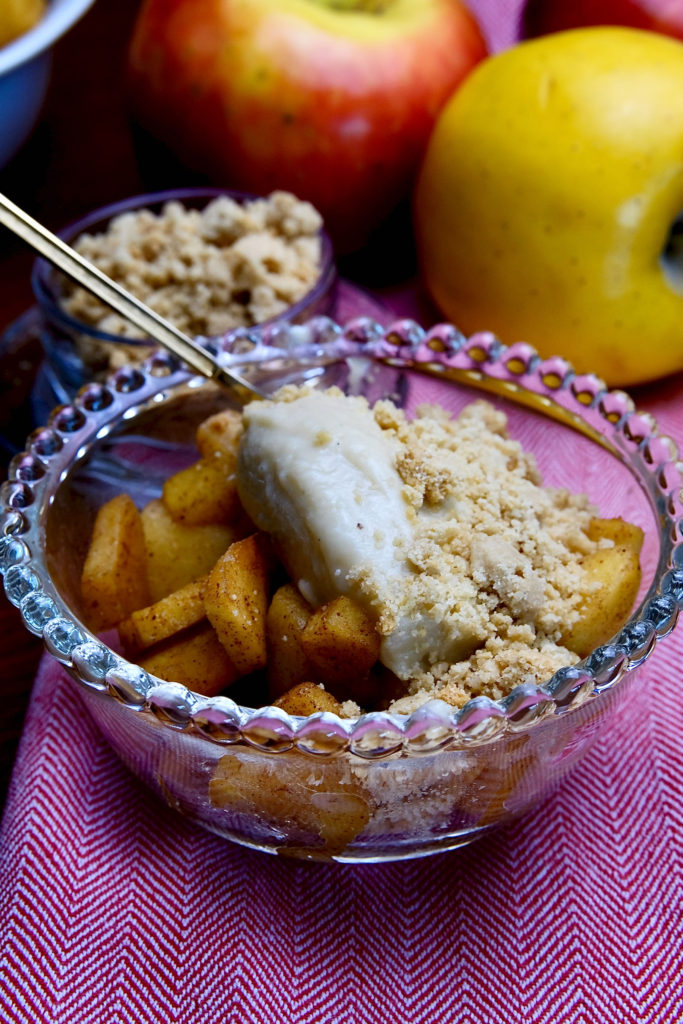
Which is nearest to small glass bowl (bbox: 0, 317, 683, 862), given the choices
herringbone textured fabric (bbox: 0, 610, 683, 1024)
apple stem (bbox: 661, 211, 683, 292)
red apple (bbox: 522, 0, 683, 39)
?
herringbone textured fabric (bbox: 0, 610, 683, 1024)

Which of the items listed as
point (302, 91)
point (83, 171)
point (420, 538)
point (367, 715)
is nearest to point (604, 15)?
point (302, 91)

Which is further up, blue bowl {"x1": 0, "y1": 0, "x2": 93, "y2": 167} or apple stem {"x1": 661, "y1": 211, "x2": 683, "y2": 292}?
blue bowl {"x1": 0, "y1": 0, "x2": 93, "y2": 167}

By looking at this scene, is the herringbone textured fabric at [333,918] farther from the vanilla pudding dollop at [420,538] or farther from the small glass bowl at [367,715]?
the vanilla pudding dollop at [420,538]

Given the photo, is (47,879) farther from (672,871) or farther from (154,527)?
(672,871)

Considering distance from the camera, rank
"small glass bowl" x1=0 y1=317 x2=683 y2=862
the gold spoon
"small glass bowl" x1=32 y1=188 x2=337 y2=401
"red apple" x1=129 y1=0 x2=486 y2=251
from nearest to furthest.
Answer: "small glass bowl" x1=0 y1=317 x2=683 y2=862
the gold spoon
"small glass bowl" x1=32 y1=188 x2=337 y2=401
"red apple" x1=129 y1=0 x2=486 y2=251

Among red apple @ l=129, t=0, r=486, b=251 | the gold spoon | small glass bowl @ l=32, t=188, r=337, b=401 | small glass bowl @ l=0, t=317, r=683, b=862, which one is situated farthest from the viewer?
red apple @ l=129, t=0, r=486, b=251

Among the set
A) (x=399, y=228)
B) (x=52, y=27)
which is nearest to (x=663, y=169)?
(x=399, y=228)

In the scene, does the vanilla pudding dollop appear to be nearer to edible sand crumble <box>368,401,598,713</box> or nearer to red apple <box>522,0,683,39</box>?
edible sand crumble <box>368,401,598,713</box>

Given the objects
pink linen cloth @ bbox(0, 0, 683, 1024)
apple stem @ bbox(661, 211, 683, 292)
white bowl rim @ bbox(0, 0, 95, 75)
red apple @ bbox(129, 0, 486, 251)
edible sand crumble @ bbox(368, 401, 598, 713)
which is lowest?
pink linen cloth @ bbox(0, 0, 683, 1024)
